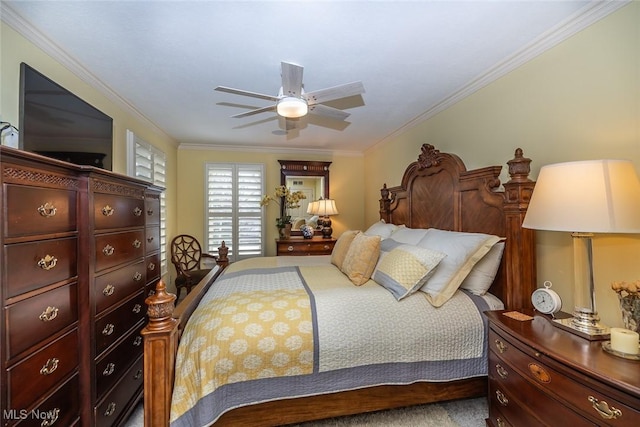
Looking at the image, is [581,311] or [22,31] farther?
[22,31]

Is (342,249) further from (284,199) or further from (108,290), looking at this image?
(284,199)

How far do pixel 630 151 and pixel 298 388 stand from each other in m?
2.10

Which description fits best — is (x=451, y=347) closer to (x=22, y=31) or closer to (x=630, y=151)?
(x=630, y=151)

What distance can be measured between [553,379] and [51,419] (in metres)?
2.15

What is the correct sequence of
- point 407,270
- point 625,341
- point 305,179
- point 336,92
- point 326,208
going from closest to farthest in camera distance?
1. point 625,341
2. point 407,270
3. point 336,92
4. point 326,208
5. point 305,179

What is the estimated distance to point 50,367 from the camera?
1.15m

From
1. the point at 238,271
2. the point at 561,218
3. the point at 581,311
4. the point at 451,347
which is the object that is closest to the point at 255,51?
the point at 238,271

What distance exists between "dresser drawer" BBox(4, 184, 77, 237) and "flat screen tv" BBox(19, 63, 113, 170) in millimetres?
568

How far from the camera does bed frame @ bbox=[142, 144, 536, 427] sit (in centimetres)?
129

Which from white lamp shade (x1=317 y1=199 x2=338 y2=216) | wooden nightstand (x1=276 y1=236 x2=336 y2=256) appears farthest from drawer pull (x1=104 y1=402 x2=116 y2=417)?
white lamp shade (x1=317 y1=199 x2=338 y2=216)

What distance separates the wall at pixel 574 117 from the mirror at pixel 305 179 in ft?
8.85

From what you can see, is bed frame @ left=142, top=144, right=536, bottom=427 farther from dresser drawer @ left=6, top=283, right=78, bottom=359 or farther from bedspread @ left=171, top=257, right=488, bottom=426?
→ dresser drawer @ left=6, top=283, right=78, bottom=359

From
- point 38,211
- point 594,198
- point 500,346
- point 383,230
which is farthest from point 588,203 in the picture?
point 38,211

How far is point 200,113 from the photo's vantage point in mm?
3006
